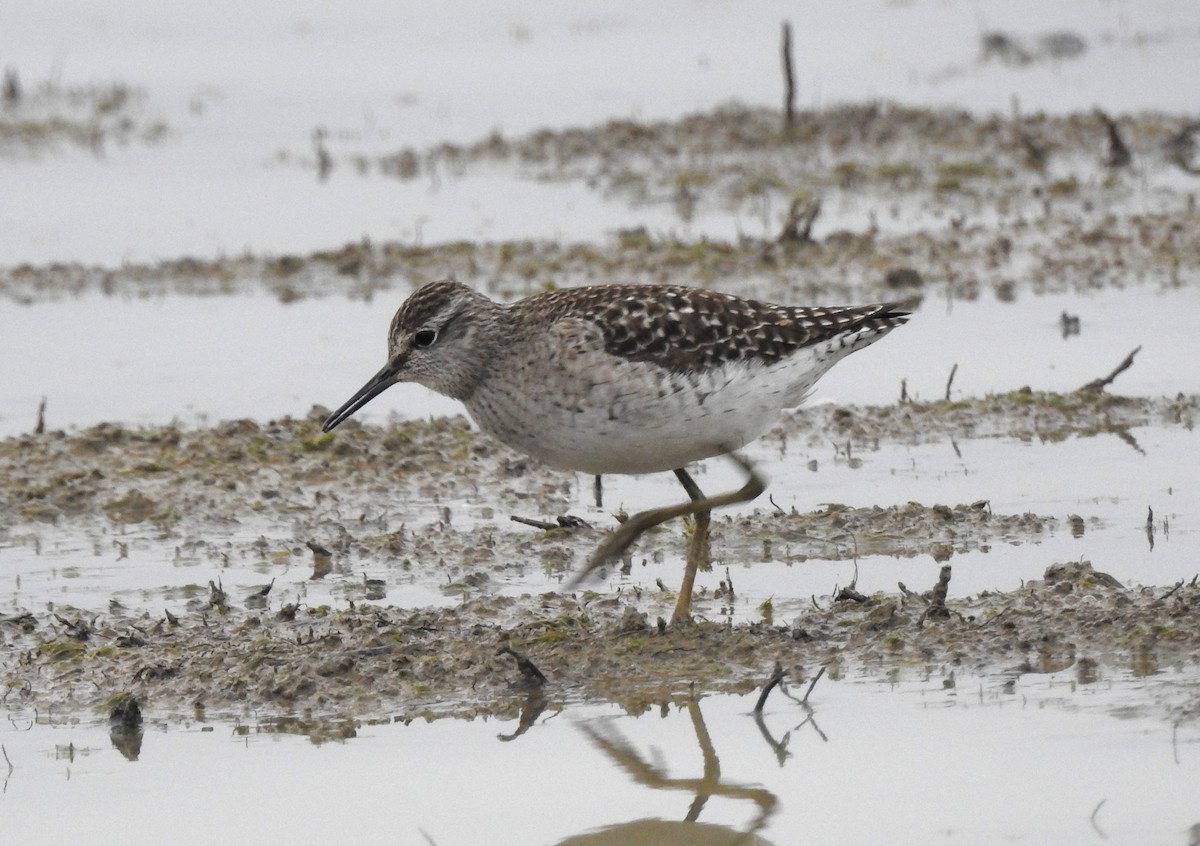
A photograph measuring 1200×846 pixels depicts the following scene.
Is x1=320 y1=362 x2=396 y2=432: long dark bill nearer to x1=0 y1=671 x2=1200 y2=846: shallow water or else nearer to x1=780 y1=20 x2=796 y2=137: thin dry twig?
x1=0 y1=671 x2=1200 y2=846: shallow water

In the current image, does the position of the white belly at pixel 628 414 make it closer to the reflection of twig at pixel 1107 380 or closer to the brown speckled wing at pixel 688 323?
the brown speckled wing at pixel 688 323

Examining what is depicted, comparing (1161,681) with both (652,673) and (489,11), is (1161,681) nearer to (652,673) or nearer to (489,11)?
(652,673)

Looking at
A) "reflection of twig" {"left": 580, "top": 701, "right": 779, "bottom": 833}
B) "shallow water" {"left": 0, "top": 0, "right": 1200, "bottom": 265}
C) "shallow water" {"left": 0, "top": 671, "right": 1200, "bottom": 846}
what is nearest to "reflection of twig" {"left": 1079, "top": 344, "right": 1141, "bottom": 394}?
"shallow water" {"left": 0, "top": 671, "right": 1200, "bottom": 846}

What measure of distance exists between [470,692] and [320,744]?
68cm

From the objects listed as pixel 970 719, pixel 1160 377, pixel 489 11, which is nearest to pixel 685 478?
pixel 970 719

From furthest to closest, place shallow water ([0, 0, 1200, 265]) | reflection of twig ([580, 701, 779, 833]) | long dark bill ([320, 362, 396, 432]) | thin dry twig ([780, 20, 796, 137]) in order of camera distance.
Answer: thin dry twig ([780, 20, 796, 137]), shallow water ([0, 0, 1200, 265]), long dark bill ([320, 362, 396, 432]), reflection of twig ([580, 701, 779, 833])

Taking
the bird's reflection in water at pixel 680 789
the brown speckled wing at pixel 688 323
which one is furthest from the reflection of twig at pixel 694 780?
the brown speckled wing at pixel 688 323

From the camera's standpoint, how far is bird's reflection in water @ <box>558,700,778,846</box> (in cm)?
575

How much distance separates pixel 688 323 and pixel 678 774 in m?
2.25

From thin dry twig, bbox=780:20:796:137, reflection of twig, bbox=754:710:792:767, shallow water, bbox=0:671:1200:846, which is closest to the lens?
shallow water, bbox=0:671:1200:846

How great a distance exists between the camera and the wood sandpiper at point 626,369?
24.5 feet

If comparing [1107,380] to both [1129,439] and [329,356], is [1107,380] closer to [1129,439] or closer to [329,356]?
[1129,439]

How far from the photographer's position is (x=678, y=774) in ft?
20.5

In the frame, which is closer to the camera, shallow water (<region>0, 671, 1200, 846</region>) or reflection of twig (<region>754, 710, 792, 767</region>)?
shallow water (<region>0, 671, 1200, 846</region>)
